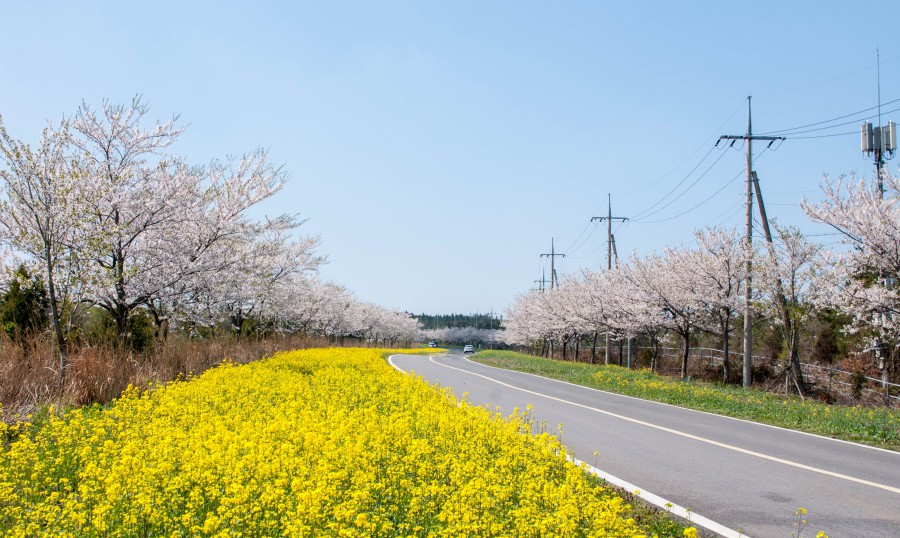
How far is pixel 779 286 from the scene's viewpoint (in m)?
19.8

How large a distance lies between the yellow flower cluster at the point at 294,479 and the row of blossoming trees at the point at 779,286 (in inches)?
492

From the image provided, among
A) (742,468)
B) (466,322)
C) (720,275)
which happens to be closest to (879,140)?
(720,275)

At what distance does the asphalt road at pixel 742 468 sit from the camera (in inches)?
220

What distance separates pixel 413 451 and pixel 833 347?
28.3m

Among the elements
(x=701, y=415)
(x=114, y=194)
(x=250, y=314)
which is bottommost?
(x=701, y=415)

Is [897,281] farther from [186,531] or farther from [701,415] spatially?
[186,531]

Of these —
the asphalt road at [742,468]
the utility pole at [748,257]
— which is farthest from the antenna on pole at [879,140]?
the asphalt road at [742,468]

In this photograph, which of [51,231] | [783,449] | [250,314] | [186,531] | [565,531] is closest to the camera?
[565,531]

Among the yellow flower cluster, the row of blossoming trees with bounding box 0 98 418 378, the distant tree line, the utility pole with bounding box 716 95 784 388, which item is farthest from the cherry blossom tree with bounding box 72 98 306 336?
the distant tree line

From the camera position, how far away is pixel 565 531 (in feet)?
12.9

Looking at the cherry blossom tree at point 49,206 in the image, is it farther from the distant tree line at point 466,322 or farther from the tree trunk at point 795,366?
the distant tree line at point 466,322

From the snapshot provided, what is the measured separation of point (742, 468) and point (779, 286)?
45.8ft

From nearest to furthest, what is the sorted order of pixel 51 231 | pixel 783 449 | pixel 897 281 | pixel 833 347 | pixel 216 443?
pixel 216 443, pixel 783 449, pixel 51 231, pixel 897 281, pixel 833 347

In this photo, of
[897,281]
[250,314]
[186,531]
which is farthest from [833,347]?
[186,531]
